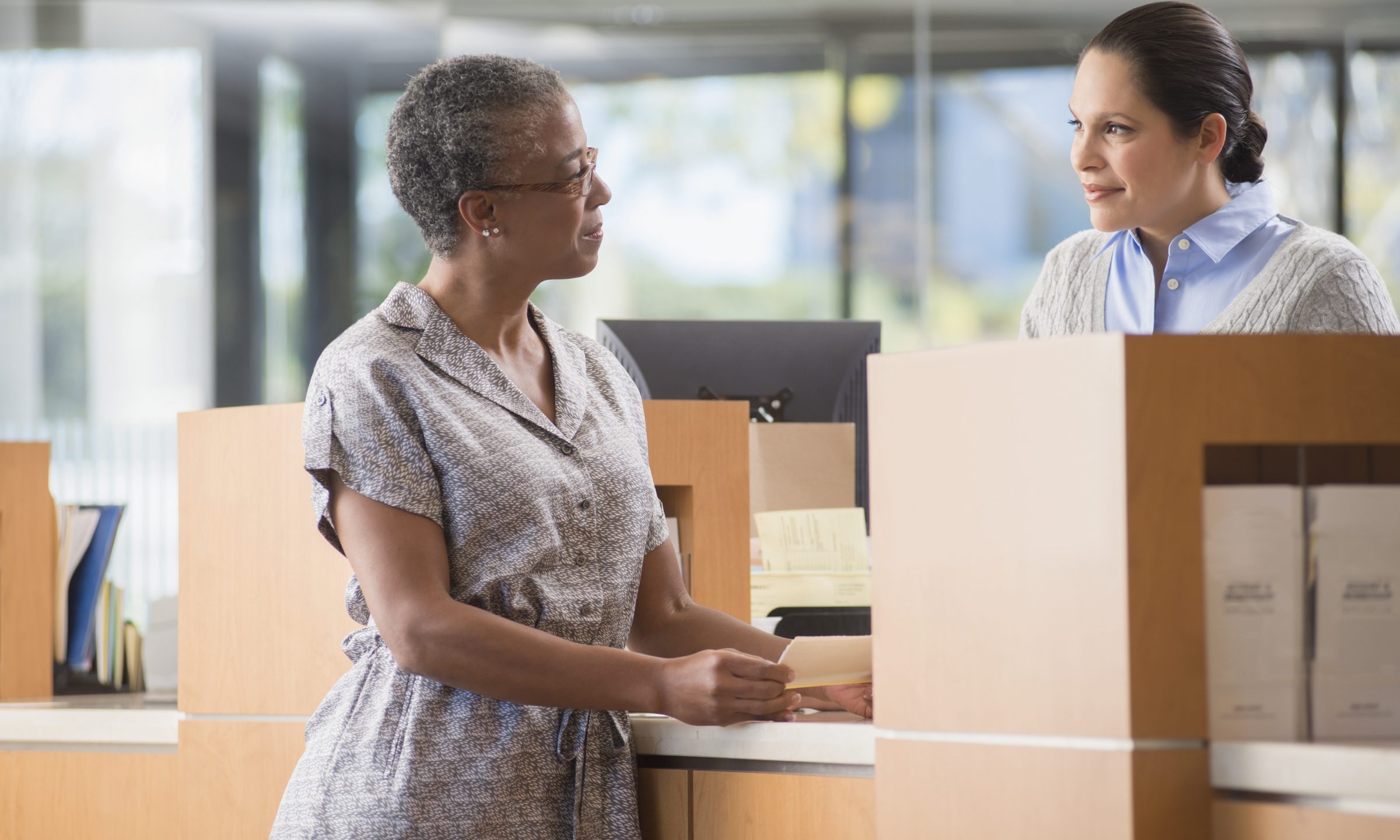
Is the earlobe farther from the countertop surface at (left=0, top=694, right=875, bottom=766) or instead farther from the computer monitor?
the countertop surface at (left=0, top=694, right=875, bottom=766)

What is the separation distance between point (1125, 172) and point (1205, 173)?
0.12 meters

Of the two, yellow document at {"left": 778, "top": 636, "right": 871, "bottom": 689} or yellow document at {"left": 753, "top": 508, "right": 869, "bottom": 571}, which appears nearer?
yellow document at {"left": 778, "top": 636, "right": 871, "bottom": 689}

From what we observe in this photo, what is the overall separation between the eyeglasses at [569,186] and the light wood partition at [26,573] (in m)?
1.29

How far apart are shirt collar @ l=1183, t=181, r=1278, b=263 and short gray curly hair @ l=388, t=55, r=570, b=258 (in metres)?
0.96

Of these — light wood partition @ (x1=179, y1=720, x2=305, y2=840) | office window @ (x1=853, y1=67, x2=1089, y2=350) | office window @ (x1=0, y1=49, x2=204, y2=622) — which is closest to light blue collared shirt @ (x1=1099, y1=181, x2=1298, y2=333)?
light wood partition @ (x1=179, y1=720, x2=305, y2=840)

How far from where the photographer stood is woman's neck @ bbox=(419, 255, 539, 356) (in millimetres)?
1395

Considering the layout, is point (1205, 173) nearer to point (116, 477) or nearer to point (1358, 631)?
point (1358, 631)

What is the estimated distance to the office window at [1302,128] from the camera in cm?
502

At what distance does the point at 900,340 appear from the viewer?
205 inches

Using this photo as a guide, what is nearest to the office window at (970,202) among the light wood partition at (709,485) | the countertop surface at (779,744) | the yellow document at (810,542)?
the yellow document at (810,542)

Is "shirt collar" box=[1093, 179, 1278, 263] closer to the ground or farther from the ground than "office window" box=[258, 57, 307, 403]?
closer to the ground

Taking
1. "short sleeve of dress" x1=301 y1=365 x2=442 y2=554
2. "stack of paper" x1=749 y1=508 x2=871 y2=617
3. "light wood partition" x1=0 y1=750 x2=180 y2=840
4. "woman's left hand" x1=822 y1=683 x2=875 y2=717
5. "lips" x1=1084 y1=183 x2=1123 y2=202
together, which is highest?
"lips" x1=1084 y1=183 x2=1123 y2=202

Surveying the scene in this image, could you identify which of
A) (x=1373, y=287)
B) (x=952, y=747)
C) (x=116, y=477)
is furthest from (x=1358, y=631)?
(x=116, y=477)

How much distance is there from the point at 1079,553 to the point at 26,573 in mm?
1898
